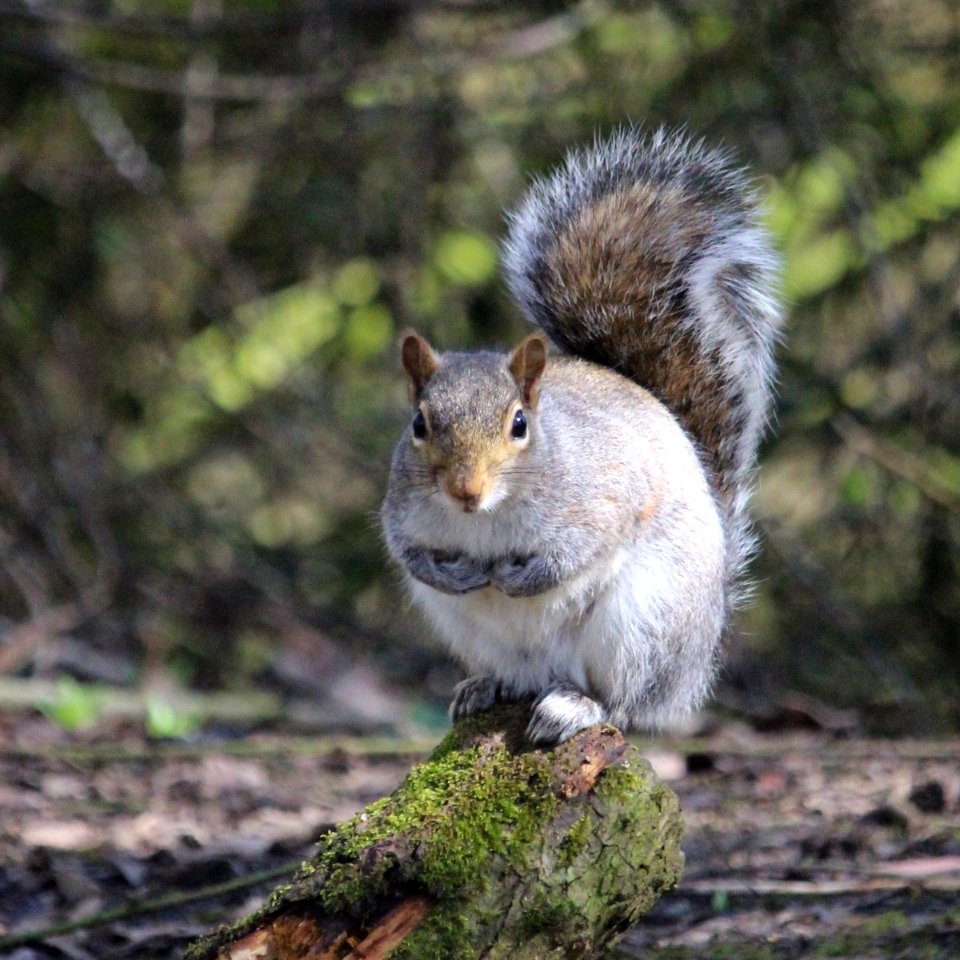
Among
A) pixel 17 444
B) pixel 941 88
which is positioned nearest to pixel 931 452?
pixel 941 88

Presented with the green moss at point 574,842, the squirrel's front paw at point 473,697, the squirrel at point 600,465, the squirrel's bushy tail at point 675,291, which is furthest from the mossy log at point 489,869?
the squirrel's bushy tail at point 675,291

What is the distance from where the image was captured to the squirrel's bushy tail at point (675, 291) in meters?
2.30

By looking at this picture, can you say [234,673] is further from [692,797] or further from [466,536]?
[466,536]

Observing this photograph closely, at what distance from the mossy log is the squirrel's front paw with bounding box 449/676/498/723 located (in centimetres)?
28

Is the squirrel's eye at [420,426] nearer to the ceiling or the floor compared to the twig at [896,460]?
nearer to the floor

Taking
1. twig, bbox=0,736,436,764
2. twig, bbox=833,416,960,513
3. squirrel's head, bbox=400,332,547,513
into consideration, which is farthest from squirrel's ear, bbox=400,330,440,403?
twig, bbox=833,416,960,513

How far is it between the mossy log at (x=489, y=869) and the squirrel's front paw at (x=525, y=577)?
26 cm

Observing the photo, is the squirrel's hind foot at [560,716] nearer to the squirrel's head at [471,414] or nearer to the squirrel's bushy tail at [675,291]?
the squirrel's head at [471,414]

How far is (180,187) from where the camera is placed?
4.43 metres

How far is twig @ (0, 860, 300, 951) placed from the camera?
1858mm

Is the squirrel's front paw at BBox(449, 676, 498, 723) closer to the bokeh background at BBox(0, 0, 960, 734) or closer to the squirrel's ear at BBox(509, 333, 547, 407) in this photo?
the squirrel's ear at BBox(509, 333, 547, 407)

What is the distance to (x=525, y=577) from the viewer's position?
186cm

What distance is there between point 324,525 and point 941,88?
2357 millimetres

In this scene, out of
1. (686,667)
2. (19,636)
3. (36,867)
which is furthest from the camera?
(19,636)
